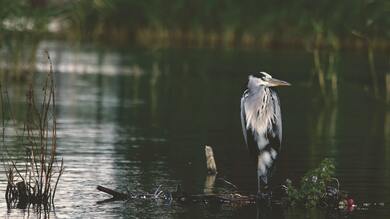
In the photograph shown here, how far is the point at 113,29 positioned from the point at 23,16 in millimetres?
25652

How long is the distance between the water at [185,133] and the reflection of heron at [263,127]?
2.60 feet

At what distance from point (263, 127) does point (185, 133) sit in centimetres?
769

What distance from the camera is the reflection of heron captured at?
14391 mm

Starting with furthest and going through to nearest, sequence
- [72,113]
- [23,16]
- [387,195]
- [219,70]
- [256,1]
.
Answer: [256,1] < [219,70] < [23,16] < [72,113] < [387,195]

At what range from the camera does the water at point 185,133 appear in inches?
567

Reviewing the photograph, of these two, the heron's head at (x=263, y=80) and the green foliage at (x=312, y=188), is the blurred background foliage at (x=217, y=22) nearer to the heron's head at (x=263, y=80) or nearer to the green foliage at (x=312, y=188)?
the heron's head at (x=263, y=80)

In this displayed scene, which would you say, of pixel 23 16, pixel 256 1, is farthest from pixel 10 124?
pixel 256 1

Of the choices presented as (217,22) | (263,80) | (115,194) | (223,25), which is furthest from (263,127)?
(217,22)

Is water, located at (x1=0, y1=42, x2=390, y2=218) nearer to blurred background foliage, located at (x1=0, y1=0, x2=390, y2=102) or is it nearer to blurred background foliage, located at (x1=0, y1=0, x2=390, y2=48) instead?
blurred background foliage, located at (x1=0, y1=0, x2=390, y2=102)

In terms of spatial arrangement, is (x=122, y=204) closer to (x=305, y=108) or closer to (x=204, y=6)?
(x=305, y=108)

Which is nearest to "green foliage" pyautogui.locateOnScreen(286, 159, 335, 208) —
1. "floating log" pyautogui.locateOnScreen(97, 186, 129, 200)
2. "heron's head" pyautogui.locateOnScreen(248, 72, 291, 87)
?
"heron's head" pyautogui.locateOnScreen(248, 72, 291, 87)

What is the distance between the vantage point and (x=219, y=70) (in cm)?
4106

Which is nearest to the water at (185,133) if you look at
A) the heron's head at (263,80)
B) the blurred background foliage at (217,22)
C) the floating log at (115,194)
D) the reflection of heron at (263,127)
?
the floating log at (115,194)

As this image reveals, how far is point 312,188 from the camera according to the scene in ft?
44.6
